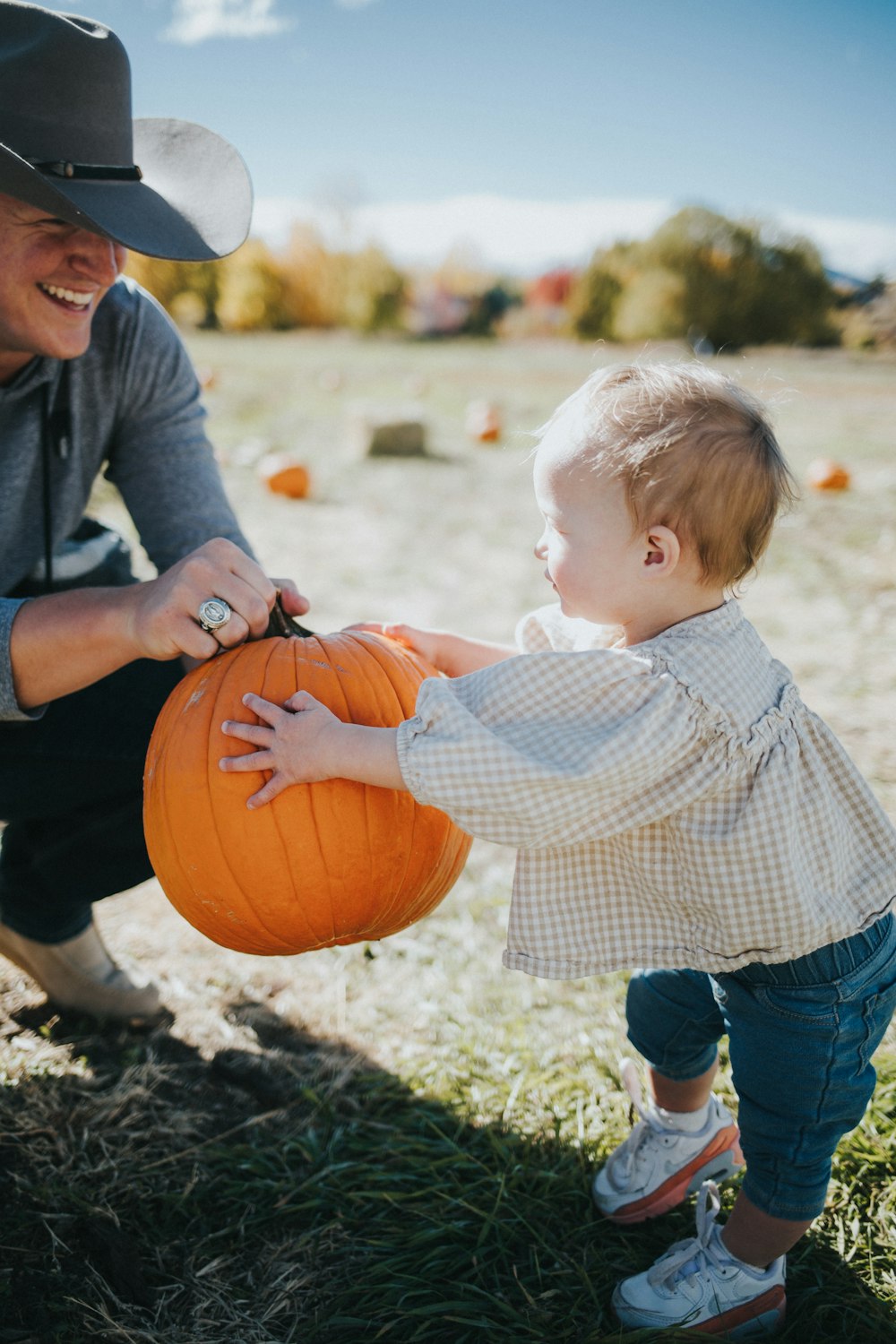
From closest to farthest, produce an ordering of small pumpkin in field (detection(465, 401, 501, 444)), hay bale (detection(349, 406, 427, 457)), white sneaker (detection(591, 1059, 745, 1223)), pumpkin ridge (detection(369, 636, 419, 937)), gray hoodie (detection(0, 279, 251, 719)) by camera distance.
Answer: pumpkin ridge (detection(369, 636, 419, 937)) < white sneaker (detection(591, 1059, 745, 1223)) < gray hoodie (detection(0, 279, 251, 719)) < hay bale (detection(349, 406, 427, 457)) < small pumpkin in field (detection(465, 401, 501, 444))

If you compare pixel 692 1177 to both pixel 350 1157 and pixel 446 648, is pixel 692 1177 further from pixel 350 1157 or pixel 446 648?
pixel 446 648

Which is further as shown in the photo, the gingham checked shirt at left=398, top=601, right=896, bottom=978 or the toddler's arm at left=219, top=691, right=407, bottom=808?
the toddler's arm at left=219, top=691, right=407, bottom=808

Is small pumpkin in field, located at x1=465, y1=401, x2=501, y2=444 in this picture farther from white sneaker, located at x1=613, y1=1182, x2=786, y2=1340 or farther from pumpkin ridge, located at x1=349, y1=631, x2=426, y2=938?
white sneaker, located at x1=613, y1=1182, x2=786, y2=1340

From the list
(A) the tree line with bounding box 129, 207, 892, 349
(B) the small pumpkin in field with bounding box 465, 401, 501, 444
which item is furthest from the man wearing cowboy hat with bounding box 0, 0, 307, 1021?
(A) the tree line with bounding box 129, 207, 892, 349

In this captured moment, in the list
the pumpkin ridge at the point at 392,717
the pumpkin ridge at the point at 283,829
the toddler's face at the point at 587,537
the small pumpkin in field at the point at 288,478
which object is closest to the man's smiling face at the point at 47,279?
the pumpkin ridge at the point at 283,829

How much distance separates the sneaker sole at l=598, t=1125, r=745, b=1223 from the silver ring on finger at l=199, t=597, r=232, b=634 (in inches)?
60.2

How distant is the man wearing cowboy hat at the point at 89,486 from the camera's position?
1989 millimetres

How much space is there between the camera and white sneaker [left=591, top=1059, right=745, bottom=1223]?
2084 millimetres

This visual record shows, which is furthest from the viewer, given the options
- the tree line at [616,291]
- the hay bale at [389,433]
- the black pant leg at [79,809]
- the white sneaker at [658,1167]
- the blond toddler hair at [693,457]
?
the tree line at [616,291]

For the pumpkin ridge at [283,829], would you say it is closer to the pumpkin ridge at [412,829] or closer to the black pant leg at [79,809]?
the pumpkin ridge at [412,829]

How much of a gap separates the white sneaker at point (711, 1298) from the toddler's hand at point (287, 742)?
1216mm

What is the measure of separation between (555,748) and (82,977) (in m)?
1.66

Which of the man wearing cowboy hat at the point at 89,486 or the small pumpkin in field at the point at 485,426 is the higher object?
the man wearing cowboy hat at the point at 89,486

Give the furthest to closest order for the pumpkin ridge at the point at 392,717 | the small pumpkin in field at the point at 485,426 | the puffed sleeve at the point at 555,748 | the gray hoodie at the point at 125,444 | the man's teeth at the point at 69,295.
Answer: the small pumpkin in field at the point at 485,426
the gray hoodie at the point at 125,444
the man's teeth at the point at 69,295
the pumpkin ridge at the point at 392,717
the puffed sleeve at the point at 555,748
